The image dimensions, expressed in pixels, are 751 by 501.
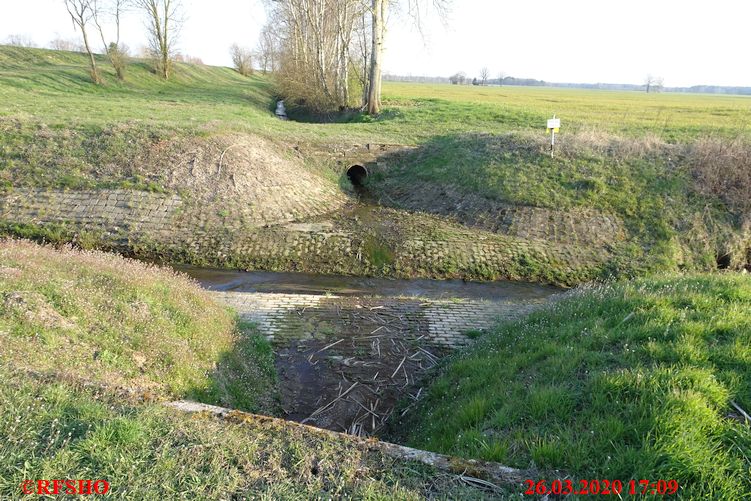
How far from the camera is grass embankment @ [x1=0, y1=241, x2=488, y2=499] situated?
3.36 m

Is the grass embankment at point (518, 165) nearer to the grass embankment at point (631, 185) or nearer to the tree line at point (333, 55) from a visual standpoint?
the grass embankment at point (631, 185)

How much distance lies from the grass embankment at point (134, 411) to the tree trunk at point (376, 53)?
2578 centimetres

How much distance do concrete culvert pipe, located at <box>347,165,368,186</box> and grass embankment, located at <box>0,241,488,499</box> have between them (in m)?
16.0

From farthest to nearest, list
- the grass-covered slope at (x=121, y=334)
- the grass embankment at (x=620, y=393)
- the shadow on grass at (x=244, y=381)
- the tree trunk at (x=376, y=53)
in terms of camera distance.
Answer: the tree trunk at (x=376, y=53) < the shadow on grass at (x=244, y=381) < the grass-covered slope at (x=121, y=334) < the grass embankment at (x=620, y=393)

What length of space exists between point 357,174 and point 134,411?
1950 cm

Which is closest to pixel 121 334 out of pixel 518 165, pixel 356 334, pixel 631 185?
pixel 356 334

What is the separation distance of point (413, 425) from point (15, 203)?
1566 cm

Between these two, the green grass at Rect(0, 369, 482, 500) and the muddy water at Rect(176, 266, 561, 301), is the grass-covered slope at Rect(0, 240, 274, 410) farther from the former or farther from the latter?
the muddy water at Rect(176, 266, 561, 301)

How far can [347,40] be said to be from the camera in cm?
3412

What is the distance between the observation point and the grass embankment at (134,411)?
3.36 meters

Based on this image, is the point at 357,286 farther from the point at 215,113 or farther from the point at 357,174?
Answer: the point at 215,113

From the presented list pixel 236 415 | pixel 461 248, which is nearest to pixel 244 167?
pixel 461 248

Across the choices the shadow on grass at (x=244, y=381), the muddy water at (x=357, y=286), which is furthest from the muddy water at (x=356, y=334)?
the shadow on grass at (x=244, y=381)

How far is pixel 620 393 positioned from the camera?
14.4 feet
